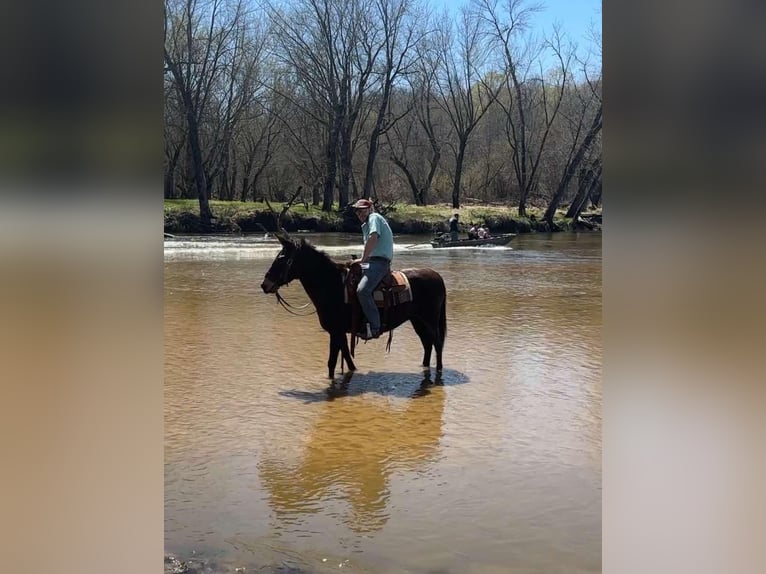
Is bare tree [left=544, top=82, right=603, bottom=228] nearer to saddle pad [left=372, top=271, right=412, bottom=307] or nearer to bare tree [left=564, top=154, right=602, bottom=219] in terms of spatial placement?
bare tree [left=564, top=154, right=602, bottom=219]

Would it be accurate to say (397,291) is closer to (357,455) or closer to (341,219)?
(357,455)

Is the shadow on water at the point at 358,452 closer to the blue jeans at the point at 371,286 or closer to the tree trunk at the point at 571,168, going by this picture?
the blue jeans at the point at 371,286

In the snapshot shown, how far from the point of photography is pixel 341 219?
2792 cm

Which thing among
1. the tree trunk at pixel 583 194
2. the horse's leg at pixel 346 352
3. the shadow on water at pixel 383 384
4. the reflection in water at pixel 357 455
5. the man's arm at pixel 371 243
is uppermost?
the tree trunk at pixel 583 194

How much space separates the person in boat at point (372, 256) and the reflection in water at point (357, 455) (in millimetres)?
710

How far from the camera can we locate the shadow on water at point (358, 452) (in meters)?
4.47

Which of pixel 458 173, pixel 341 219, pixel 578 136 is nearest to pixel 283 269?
pixel 341 219

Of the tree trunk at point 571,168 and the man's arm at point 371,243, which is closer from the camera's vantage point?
the man's arm at point 371,243

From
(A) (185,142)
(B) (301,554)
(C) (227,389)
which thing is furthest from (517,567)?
(A) (185,142)

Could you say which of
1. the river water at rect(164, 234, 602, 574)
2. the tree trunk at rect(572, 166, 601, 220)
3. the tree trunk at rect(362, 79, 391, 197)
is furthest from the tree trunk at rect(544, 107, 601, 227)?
the river water at rect(164, 234, 602, 574)

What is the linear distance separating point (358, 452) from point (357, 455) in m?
0.06

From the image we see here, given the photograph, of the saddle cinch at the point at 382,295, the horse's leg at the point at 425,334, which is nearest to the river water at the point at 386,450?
the horse's leg at the point at 425,334
